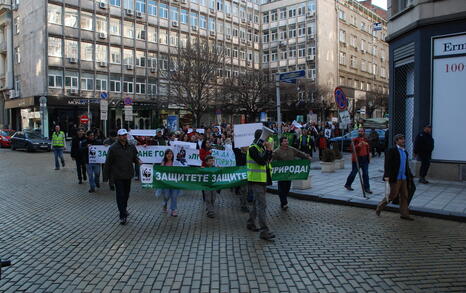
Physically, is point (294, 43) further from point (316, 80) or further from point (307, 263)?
point (307, 263)

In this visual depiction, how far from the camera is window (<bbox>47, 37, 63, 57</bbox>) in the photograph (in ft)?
132

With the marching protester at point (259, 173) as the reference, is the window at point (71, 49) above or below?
above

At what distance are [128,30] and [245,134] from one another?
1589 inches

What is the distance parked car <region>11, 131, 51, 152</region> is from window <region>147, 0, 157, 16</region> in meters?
24.8

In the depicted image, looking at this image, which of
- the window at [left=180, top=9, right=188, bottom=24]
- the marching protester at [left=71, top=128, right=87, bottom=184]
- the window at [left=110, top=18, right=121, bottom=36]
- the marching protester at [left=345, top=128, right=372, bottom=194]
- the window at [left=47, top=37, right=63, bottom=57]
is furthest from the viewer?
the window at [left=180, top=9, right=188, bottom=24]

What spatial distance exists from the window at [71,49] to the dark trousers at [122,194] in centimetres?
3717

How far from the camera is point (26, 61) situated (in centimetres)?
4272

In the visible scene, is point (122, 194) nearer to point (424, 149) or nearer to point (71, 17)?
point (424, 149)

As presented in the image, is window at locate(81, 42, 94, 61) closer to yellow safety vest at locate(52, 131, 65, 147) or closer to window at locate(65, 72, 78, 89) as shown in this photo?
window at locate(65, 72, 78, 89)

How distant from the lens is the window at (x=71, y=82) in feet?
135

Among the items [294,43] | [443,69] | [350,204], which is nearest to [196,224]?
[350,204]

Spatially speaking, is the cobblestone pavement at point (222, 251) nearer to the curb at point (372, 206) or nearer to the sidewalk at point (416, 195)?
the curb at point (372, 206)

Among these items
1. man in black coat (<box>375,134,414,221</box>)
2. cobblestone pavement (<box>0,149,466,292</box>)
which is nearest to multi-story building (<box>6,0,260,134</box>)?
cobblestone pavement (<box>0,149,466,292</box>)

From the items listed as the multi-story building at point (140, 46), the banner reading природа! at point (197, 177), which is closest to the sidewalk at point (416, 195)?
the banner reading природа! at point (197, 177)
